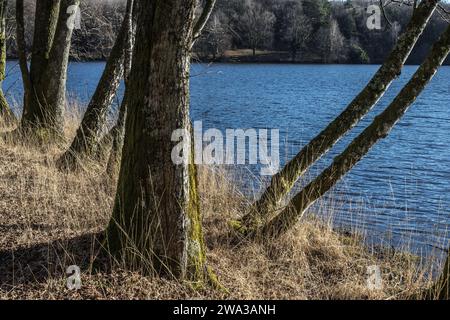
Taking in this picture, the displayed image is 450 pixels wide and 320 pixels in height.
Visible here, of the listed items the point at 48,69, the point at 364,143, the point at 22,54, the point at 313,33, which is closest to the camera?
the point at 364,143

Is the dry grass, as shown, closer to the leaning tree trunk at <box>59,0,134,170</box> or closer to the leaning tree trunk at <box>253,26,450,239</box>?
the leaning tree trunk at <box>253,26,450,239</box>

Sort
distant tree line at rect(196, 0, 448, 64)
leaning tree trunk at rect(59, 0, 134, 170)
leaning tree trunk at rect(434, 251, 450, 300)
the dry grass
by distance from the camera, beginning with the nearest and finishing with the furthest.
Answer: leaning tree trunk at rect(434, 251, 450, 300)
the dry grass
leaning tree trunk at rect(59, 0, 134, 170)
distant tree line at rect(196, 0, 448, 64)

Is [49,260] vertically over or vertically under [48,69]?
under

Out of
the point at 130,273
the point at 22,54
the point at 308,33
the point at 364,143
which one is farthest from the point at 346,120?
the point at 308,33

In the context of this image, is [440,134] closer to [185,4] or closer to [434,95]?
[434,95]

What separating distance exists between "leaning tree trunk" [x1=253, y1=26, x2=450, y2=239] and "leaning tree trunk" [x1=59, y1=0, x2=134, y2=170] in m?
3.43

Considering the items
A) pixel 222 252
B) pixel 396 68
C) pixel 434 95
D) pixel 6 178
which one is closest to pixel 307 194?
pixel 222 252

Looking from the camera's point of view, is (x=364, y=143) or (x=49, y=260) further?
(x=364, y=143)

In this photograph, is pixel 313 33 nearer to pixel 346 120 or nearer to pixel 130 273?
pixel 346 120

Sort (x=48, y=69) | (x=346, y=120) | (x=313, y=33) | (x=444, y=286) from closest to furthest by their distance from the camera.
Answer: (x=444, y=286) → (x=346, y=120) → (x=48, y=69) → (x=313, y=33)

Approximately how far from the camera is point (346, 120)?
5742mm

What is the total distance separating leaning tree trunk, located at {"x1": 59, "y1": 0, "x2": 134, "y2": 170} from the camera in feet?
26.8

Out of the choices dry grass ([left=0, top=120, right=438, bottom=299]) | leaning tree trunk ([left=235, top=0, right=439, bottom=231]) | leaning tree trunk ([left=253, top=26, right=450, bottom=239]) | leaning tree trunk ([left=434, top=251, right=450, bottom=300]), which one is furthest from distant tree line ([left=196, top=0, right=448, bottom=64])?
leaning tree trunk ([left=434, top=251, right=450, bottom=300])

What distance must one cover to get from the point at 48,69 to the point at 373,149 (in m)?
9.36
